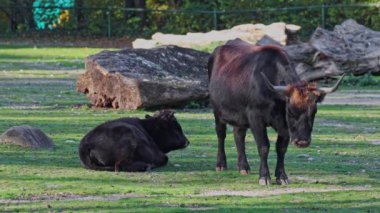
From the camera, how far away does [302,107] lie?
12.8m

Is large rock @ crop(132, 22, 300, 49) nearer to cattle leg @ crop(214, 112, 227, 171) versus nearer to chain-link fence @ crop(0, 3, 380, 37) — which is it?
chain-link fence @ crop(0, 3, 380, 37)

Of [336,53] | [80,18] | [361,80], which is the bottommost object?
[80,18]

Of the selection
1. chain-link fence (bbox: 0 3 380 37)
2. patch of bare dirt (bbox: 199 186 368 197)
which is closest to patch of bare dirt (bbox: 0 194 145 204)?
patch of bare dirt (bbox: 199 186 368 197)

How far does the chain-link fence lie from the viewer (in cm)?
4678

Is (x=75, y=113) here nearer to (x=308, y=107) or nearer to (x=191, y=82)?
(x=191, y=82)

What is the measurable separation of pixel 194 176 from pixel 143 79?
308 inches

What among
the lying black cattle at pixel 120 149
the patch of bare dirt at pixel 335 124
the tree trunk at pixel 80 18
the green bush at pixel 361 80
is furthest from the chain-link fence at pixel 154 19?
the lying black cattle at pixel 120 149

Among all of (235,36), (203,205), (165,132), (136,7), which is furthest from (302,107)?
(136,7)

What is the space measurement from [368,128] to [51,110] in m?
6.22

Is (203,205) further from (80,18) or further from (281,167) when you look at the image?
(80,18)

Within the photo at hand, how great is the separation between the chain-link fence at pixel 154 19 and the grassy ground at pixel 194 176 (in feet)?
79.8

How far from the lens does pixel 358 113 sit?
2234 cm

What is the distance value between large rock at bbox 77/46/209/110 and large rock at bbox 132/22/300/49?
8.30 m

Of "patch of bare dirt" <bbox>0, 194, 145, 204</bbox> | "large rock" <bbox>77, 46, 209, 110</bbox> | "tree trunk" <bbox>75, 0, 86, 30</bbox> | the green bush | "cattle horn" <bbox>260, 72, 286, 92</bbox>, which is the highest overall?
"cattle horn" <bbox>260, 72, 286, 92</bbox>
